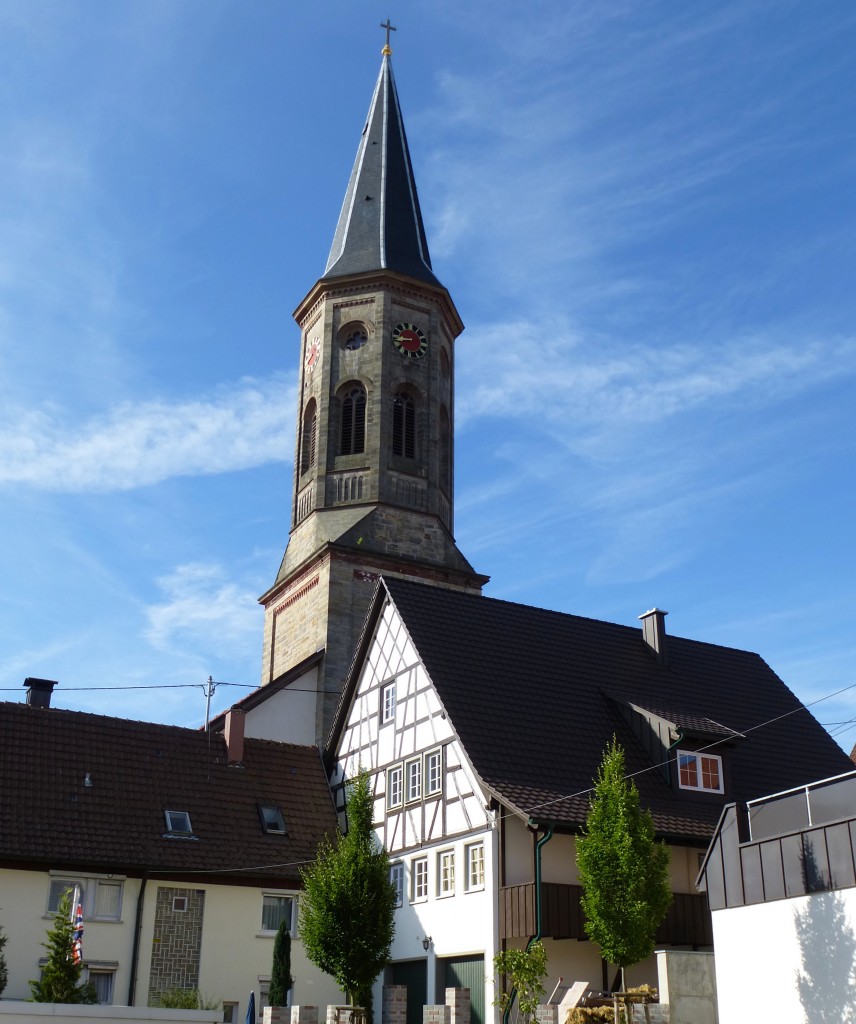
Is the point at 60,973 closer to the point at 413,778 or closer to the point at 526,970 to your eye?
the point at 526,970

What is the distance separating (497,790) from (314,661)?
1395cm

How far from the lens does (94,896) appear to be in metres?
26.9

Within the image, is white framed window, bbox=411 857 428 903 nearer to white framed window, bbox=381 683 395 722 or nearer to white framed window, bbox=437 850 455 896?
white framed window, bbox=437 850 455 896

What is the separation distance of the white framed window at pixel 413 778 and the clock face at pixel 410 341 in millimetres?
19705

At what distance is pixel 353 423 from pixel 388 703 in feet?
50.7

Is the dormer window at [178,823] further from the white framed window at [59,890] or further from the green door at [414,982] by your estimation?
the green door at [414,982]

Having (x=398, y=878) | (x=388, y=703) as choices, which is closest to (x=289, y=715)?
(x=388, y=703)

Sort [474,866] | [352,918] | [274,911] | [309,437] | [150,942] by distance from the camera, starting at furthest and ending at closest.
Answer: [309,437], [274,911], [150,942], [474,866], [352,918]

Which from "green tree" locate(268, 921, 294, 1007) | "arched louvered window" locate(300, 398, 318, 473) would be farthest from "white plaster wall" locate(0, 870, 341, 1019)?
"arched louvered window" locate(300, 398, 318, 473)

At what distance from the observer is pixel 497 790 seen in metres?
24.9

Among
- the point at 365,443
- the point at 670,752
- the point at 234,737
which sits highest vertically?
the point at 365,443

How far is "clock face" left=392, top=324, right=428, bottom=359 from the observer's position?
45.2 meters

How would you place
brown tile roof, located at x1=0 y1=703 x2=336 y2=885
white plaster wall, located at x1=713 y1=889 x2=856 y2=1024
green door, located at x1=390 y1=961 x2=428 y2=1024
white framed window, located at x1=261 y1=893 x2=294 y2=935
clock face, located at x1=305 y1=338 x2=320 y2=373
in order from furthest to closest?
clock face, located at x1=305 y1=338 x2=320 y2=373 < white framed window, located at x1=261 y1=893 x2=294 y2=935 < brown tile roof, located at x1=0 y1=703 x2=336 y2=885 < green door, located at x1=390 y1=961 x2=428 y2=1024 < white plaster wall, located at x1=713 y1=889 x2=856 y2=1024

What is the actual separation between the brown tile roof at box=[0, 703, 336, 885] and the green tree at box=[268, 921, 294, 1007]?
86.6 inches
